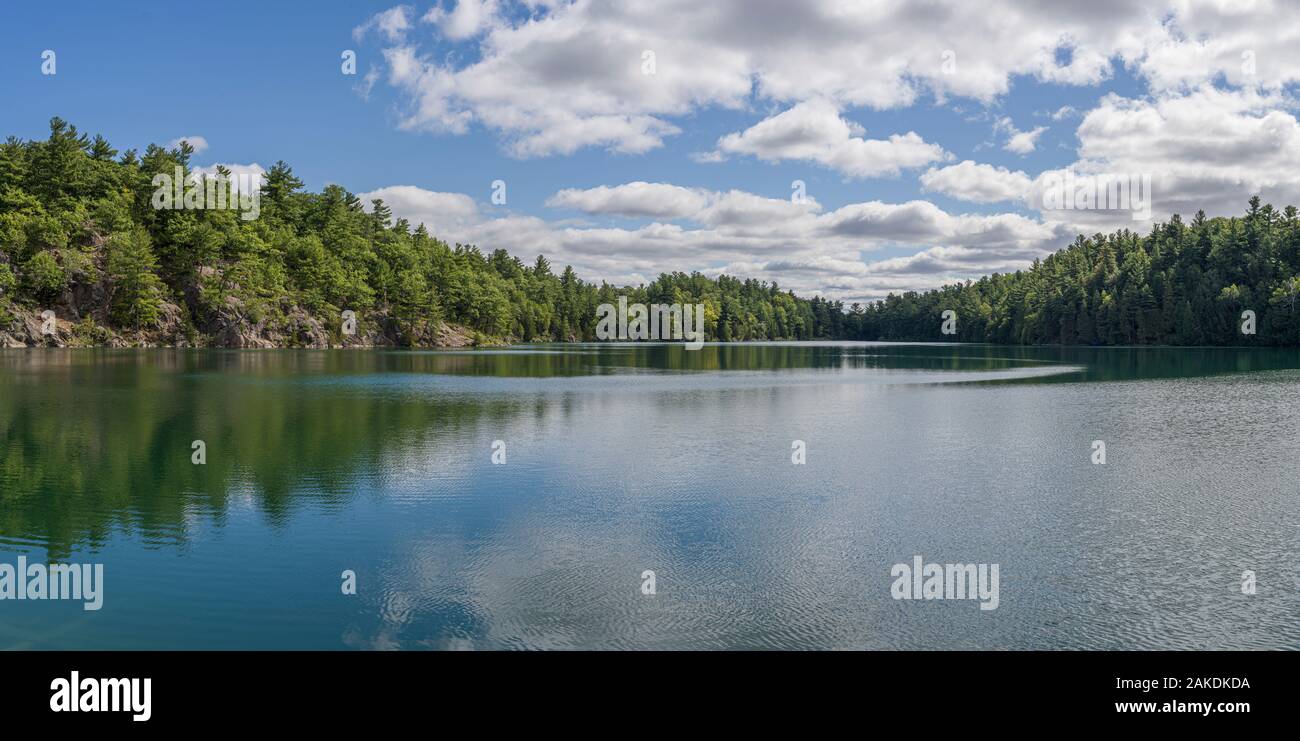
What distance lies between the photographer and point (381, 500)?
20000mm

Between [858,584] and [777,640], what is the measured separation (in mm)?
3180

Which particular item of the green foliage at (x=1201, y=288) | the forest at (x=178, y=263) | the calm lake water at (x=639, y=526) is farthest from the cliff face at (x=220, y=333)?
the green foliage at (x=1201, y=288)

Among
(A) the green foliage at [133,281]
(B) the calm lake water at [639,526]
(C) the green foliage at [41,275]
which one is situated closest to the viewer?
(B) the calm lake water at [639,526]

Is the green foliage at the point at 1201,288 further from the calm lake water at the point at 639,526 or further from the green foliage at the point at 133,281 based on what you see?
the green foliage at the point at 133,281

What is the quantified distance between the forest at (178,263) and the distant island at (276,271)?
251 millimetres

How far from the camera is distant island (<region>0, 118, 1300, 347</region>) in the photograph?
4355 inches

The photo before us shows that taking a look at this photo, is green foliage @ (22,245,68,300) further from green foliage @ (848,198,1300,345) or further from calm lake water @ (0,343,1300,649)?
green foliage @ (848,198,1300,345)

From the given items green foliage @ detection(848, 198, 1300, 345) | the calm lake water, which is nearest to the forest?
the calm lake water

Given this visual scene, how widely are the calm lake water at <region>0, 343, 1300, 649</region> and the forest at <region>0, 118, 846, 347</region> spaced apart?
85687mm

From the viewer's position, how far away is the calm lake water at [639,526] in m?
12.0

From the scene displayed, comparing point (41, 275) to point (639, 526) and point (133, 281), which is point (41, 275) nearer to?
point (133, 281)

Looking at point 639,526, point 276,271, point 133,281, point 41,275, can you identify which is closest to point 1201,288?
point 276,271

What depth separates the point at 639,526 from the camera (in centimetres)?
1783
